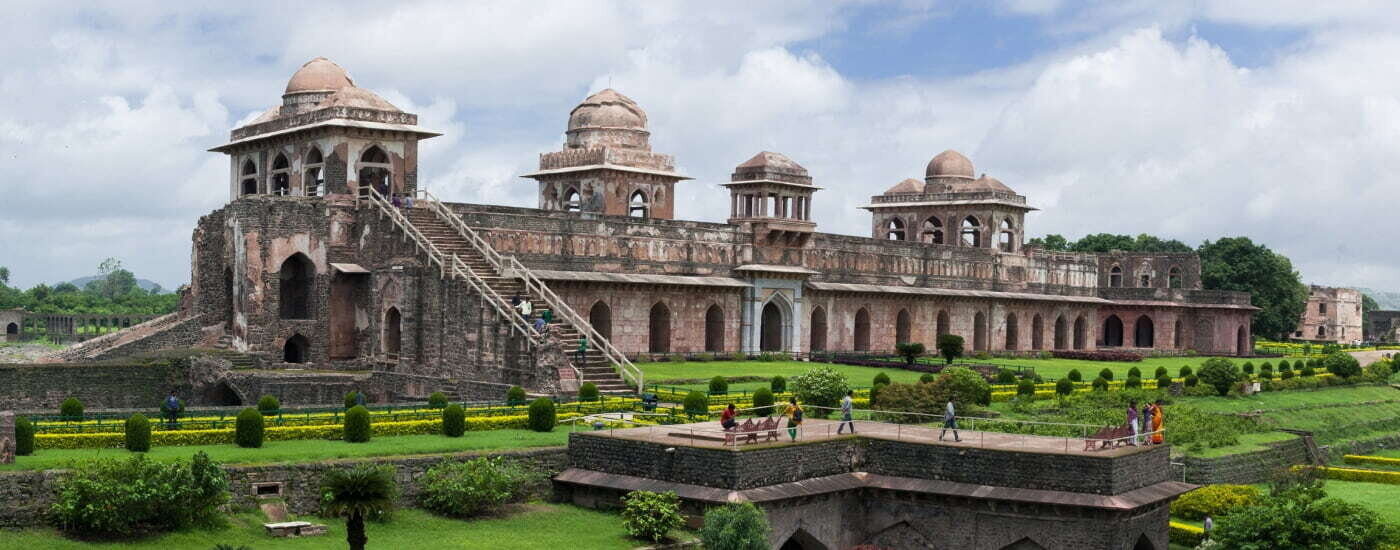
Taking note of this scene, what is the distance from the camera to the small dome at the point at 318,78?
6084 cm

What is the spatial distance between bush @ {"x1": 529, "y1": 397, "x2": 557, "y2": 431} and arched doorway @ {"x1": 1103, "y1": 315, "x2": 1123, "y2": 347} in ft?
193

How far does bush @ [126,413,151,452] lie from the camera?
30.5m

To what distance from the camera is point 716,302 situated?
62.9 metres

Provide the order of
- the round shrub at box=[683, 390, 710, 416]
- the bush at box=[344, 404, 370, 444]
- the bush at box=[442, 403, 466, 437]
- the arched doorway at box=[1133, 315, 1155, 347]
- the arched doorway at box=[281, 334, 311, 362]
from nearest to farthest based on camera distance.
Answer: the bush at box=[344, 404, 370, 444] < the bush at box=[442, 403, 466, 437] < the round shrub at box=[683, 390, 710, 416] < the arched doorway at box=[281, 334, 311, 362] < the arched doorway at box=[1133, 315, 1155, 347]

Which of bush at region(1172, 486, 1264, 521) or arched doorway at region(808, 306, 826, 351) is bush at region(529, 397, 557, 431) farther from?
arched doorway at region(808, 306, 826, 351)

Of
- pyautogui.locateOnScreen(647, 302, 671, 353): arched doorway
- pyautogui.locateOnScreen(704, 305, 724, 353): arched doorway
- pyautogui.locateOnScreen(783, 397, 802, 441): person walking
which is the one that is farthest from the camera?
pyautogui.locateOnScreen(704, 305, 724, 353): arched doorway

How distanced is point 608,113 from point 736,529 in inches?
1859

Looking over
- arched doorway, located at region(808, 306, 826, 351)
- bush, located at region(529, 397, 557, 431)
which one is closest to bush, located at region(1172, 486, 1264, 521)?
bush, located at region(529, 397, 557, 431)

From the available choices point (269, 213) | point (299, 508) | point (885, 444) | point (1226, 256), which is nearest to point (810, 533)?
point (885, 444)

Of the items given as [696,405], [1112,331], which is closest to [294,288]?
[696,405]

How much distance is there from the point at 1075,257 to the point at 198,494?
218ft

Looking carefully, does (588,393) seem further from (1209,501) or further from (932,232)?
(932,232)

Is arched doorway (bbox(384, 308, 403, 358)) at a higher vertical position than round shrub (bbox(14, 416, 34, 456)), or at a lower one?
higher

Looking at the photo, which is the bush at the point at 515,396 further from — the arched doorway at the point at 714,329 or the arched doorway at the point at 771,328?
the arched doorway at the point at 771,328
